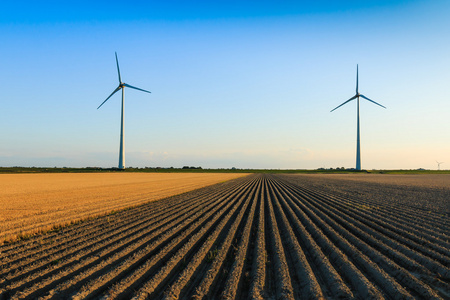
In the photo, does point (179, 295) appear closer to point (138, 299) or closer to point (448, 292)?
point (138, 299)

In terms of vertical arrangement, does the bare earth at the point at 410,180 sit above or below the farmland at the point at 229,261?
above

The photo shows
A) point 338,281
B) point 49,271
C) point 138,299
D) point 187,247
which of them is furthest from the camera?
point 187,247

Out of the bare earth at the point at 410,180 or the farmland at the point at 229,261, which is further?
the bare earth at the point at 410,180

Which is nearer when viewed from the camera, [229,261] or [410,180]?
[229,261]

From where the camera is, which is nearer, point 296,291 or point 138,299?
point 138,299

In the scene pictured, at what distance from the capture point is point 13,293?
5.02 meters

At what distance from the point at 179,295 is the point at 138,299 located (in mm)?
680

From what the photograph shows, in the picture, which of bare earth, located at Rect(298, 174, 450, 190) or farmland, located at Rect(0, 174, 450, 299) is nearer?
farmland, located at Rect(0, 174, 450, 299)

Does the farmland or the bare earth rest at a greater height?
the bare earth

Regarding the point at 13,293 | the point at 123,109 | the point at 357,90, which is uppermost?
the point at 357,90

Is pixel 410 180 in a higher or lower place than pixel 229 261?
higher

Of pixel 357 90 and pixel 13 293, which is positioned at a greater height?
pixel 357 90

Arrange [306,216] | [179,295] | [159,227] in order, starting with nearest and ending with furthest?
[179,295] → [159,227] → [306,216]

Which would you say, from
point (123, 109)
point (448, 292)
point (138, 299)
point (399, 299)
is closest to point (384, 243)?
point (448, 292)
